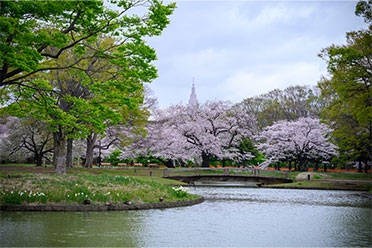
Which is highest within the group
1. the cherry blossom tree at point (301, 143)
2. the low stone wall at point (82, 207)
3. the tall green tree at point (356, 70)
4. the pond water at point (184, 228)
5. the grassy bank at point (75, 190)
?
the tall green tree at point (356, 70)

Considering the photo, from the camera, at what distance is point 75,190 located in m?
16.0

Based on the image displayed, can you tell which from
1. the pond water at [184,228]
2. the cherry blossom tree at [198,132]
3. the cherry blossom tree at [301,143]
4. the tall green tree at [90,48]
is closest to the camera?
the pond water at [184,228]

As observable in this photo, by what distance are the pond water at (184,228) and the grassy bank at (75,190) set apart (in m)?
1.16

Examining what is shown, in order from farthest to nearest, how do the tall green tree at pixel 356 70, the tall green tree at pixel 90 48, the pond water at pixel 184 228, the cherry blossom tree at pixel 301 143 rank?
the cherry blossom tree at pixel 301 143 → the tall green tree at pixel 356 70 → the tall green tree at pixel 90 48 → the pond water at pixel 184 228

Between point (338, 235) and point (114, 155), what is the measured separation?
4944cm

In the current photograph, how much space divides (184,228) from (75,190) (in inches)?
232

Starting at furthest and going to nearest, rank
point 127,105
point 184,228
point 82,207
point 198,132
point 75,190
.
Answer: point 198,132, point 127,105, point 75,190, point 82,207, point 184,228

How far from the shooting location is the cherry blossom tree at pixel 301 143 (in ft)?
163

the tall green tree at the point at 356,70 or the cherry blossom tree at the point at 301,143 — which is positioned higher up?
the tall green tree at the point at 356,70

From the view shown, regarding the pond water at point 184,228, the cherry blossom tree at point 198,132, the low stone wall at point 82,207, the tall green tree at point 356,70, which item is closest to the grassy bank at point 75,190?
the low stone wall at point 82,207

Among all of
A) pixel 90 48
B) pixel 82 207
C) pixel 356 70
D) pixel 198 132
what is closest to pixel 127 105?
pixel 90 48

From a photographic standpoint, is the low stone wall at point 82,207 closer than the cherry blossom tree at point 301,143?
Yes

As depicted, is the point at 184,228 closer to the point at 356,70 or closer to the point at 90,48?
the point at 90,48

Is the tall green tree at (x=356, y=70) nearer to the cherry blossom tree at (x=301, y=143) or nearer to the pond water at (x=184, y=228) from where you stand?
the pond water at (x=184, y=228)
